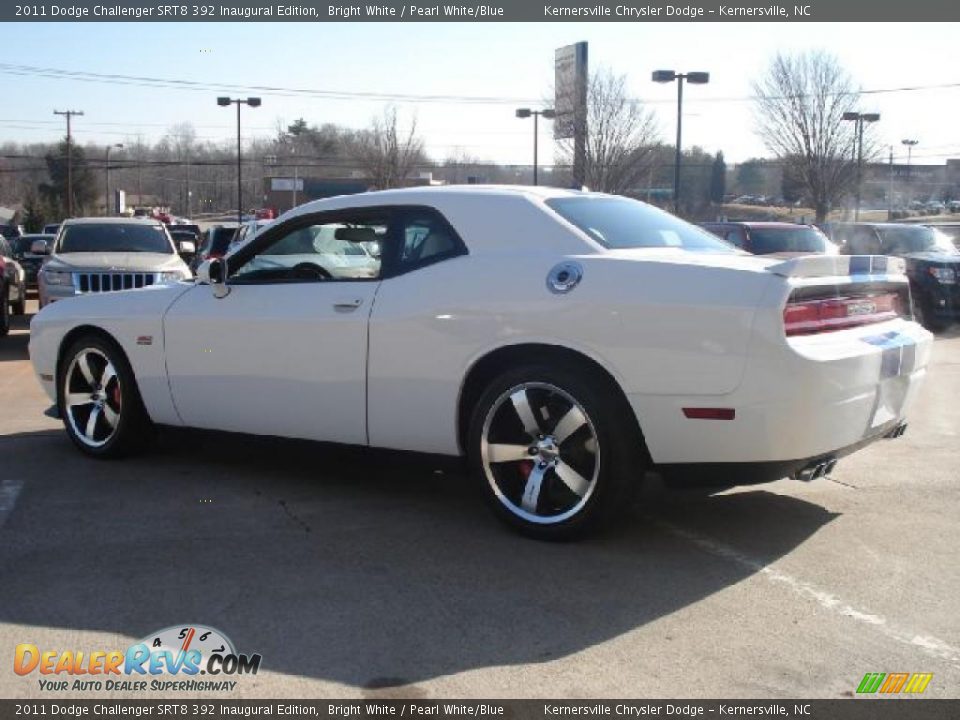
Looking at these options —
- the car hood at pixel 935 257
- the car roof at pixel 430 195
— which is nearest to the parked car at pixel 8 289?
the car roof at pixel 430 195

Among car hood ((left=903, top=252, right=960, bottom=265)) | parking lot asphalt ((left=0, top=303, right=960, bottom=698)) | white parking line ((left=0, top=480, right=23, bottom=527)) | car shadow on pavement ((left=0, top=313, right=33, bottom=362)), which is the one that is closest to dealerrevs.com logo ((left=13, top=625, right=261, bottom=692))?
parking lot asphalt ((left=0, top=303, right=960, bottom=698))

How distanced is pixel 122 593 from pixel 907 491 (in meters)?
4.19

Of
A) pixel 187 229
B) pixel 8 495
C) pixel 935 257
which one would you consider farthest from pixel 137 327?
pixel 187 229

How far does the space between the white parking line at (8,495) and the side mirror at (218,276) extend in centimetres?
154

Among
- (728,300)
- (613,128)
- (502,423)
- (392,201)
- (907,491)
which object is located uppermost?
(613,128)

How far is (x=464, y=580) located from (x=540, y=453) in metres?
Answer: 0.75

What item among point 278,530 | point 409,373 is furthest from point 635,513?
point 278,530

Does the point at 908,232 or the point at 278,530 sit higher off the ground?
the point at 908,232

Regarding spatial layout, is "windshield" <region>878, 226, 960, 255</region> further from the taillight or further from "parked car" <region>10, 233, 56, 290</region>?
"parked car" <region>10, 233, 56, 290</region>

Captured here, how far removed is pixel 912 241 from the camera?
1714cm

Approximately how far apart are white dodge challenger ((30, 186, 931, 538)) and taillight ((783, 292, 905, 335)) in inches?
0.6

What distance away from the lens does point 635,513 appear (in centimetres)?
534

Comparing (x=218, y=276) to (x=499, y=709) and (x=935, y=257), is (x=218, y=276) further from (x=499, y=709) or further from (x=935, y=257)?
→ (x=935, y=257)

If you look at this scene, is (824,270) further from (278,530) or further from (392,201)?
(278,530)
